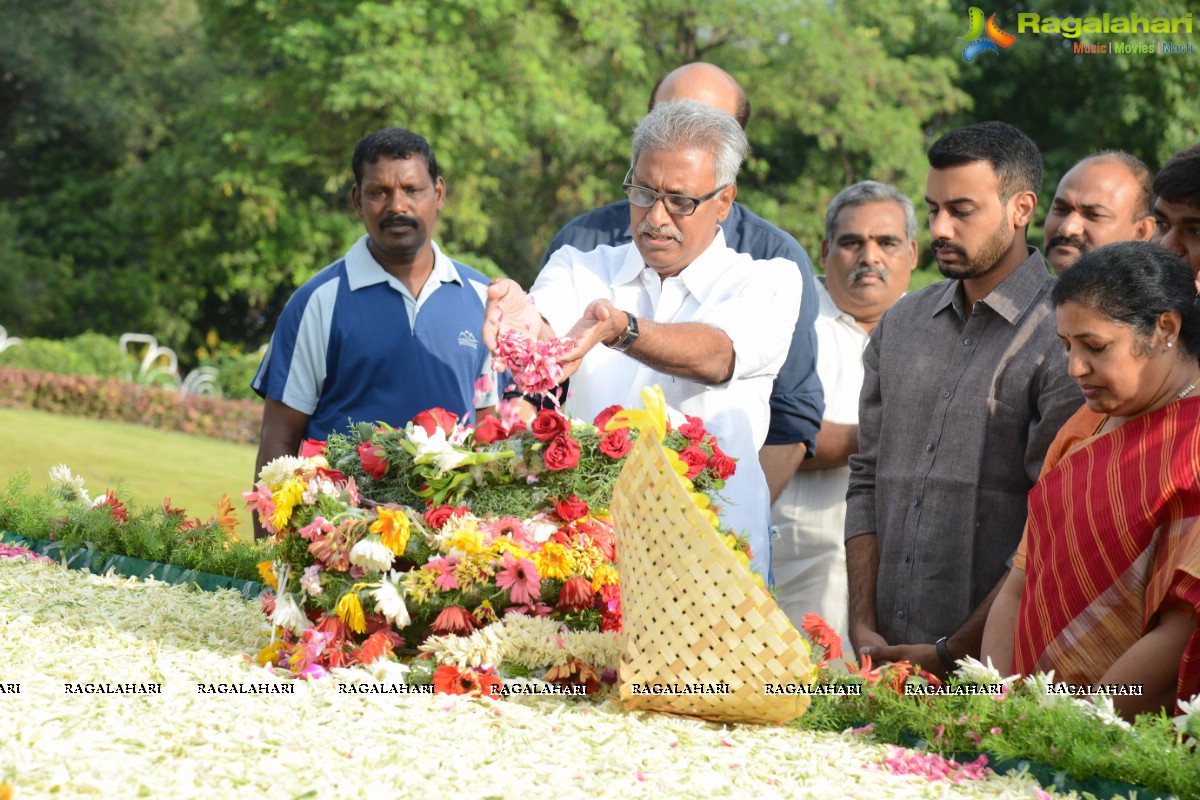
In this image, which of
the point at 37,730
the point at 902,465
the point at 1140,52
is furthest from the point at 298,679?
the point at 1140,52

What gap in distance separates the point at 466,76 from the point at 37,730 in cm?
1687

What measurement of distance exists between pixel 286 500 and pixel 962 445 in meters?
1.76

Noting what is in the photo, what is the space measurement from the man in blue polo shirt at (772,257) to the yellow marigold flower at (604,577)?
3.91ft

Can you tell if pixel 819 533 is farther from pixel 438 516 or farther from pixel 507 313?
pixel 438 516

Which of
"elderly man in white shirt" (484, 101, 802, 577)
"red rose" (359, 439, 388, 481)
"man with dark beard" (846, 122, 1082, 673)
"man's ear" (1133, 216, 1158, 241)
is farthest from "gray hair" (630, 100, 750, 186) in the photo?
"man's ear" (1133, 216, 1158, 241)

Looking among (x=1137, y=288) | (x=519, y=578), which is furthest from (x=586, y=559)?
(x=1137, y=288)

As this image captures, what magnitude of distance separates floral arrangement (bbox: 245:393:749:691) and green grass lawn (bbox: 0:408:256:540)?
7207mm

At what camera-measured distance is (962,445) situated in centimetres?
346

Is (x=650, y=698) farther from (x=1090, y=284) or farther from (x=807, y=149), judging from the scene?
(x=807, y=149)

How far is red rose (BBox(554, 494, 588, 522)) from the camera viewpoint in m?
2.92

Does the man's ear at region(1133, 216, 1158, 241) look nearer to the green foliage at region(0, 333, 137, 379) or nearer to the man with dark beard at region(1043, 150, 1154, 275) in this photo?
the man with dark beard at region(1043, 150, 1154, 275)

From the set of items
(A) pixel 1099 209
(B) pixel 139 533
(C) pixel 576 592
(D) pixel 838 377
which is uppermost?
(A) pixel 1099 209

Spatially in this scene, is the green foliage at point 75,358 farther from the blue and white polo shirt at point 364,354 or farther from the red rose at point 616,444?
the red rose at point 616,444

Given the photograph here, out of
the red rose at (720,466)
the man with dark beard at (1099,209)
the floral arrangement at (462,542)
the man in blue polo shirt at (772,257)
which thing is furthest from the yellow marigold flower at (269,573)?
the man with dark beard at (1099,209)
